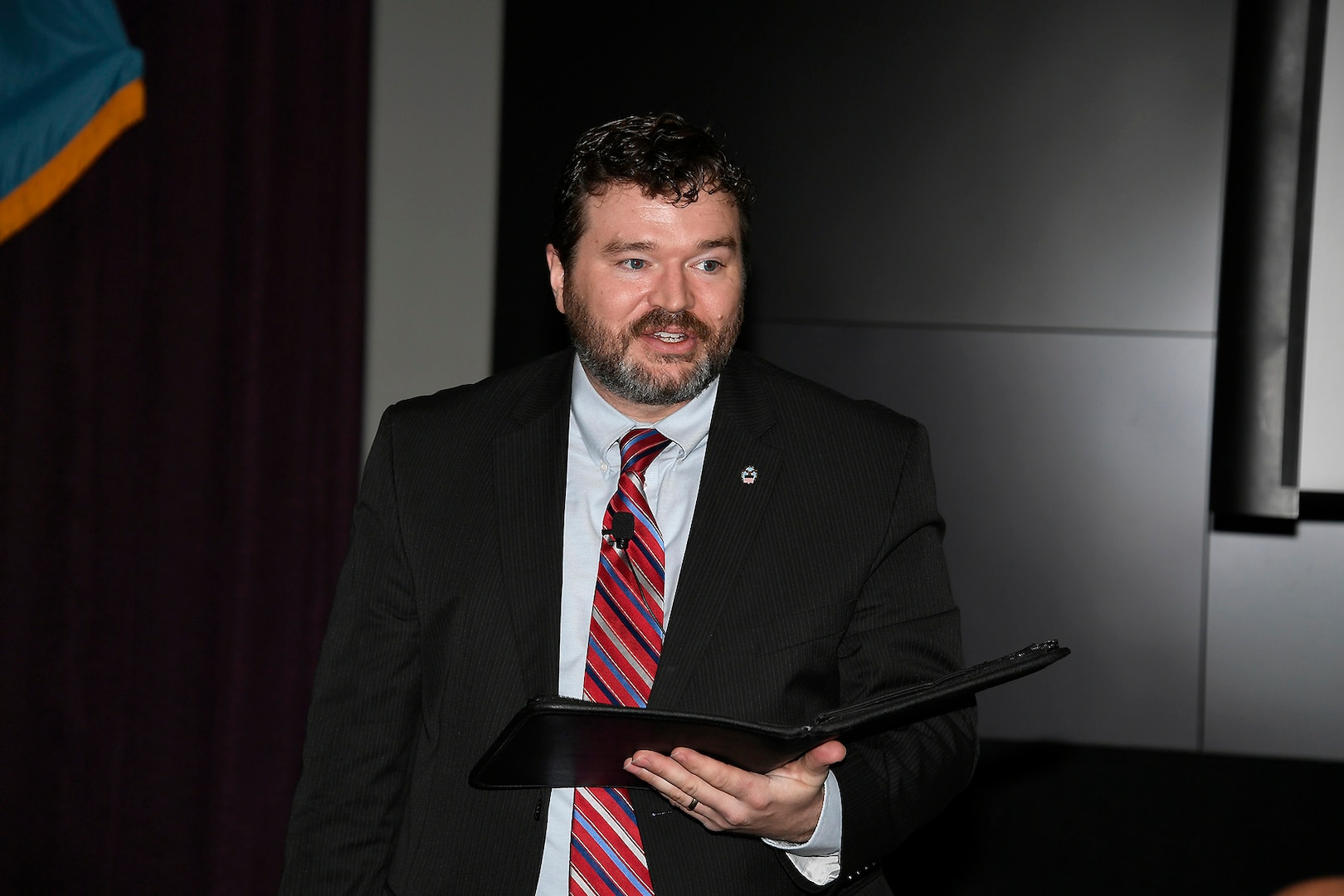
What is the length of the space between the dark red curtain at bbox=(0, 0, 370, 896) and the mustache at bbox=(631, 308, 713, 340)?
1.85 meters

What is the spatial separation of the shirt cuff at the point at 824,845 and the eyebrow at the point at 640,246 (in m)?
0.76

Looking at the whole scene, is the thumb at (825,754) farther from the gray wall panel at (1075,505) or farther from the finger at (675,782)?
the gray wall panel at (1075,505)

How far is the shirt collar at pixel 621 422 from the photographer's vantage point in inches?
68.5

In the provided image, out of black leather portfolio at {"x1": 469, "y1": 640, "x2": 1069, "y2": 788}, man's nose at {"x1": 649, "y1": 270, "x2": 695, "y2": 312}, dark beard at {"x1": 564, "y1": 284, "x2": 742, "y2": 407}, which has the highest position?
man's nose at {"x1": 649, "y1": 270, "x2": 695, "y2": 312}

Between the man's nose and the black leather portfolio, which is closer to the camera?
the black leather portfolio

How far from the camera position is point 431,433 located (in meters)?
1.74

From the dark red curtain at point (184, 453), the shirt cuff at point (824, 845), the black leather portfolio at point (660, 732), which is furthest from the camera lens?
the dark red curtain at point (184, 453)

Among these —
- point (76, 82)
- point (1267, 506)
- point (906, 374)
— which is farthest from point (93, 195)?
point (1267, 506)

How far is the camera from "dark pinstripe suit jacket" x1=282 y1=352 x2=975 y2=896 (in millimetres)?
1553

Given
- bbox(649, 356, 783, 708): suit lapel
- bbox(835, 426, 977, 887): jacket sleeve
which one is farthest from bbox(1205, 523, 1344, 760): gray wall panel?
bbox(649, 356, 783, 708): suit lapel

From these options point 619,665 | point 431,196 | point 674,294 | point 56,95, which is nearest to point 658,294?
point 674,294

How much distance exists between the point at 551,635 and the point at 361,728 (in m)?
0.32

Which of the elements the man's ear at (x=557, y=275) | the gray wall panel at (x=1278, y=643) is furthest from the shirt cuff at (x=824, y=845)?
the gray wall panel at (x=1278, y=643)

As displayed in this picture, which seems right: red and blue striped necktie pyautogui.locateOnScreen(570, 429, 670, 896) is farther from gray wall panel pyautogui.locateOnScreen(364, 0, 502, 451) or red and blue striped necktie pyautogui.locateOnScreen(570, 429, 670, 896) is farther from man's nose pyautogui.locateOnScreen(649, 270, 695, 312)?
gray wall panel pyautogui.locateOnScreen(364, 0, 502, 451)
